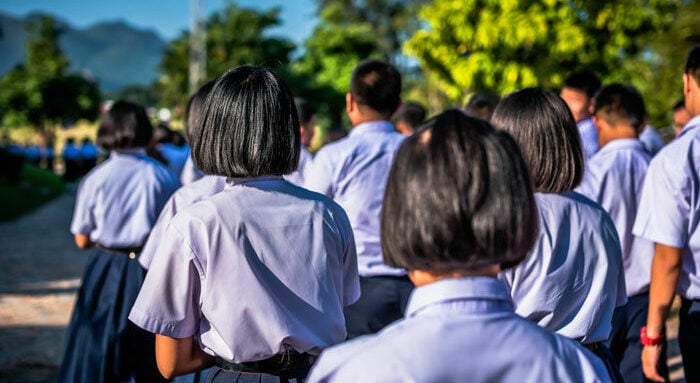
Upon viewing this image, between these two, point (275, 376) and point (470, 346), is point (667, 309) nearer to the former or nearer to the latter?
point (275, 376)

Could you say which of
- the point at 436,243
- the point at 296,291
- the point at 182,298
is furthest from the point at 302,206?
the point at 436,243

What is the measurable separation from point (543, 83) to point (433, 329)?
16.2m

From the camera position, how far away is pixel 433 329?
1.46m

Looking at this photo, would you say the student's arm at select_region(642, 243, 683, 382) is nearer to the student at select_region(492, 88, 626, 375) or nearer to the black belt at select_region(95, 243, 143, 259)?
the student at select_region(492, 88, 626, 375)

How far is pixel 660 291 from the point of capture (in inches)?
137

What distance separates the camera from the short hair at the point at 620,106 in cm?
480

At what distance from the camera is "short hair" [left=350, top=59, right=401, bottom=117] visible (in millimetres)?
4934

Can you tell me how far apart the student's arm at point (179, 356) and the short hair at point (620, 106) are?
10.4ft

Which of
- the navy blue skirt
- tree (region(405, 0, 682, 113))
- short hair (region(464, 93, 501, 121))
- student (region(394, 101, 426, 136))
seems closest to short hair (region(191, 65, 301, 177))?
the navy blue skirt

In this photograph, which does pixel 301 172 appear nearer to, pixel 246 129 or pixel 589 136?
pixel 589 136

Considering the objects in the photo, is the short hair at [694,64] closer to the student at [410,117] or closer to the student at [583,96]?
the student at [583,96]

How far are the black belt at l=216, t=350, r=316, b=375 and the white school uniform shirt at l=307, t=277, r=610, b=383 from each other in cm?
110

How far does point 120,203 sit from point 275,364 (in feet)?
9.62

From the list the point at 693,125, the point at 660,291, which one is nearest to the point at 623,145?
the point at 693,125
